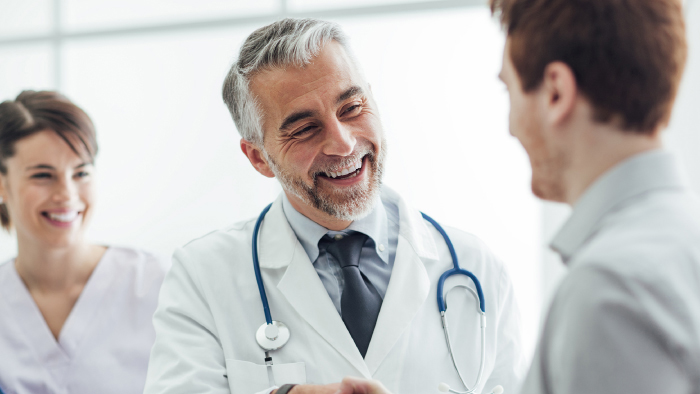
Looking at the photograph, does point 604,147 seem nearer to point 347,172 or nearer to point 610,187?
point 610,187

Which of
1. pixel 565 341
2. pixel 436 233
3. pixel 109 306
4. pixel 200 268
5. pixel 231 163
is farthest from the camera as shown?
pixel 231 163

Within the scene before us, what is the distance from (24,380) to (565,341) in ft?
6.06

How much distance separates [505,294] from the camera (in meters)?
1.41

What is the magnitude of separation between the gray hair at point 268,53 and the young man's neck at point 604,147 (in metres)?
0.84

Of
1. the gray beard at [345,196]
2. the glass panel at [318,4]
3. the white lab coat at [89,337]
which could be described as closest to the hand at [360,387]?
the gray beard at [345,196]

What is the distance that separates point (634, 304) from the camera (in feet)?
1.68

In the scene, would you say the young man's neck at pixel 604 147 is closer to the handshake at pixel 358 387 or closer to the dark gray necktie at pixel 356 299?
the handshake at pixel 358 387

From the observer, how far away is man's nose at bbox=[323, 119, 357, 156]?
132cm

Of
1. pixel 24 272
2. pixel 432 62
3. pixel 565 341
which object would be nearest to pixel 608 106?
pixel 565 341

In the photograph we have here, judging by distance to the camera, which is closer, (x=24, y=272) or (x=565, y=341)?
(x=565, y=341)

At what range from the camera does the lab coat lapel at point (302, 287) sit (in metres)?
1.23

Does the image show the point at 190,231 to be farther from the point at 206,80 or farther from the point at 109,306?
the point at 109,306

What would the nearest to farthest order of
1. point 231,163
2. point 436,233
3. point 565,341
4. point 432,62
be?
point 565,341 < point 436,233 < point 432,62 < point 231,163

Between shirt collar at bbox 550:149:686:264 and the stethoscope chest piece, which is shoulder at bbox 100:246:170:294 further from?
shirt collar at bbox 550:149:686:264
